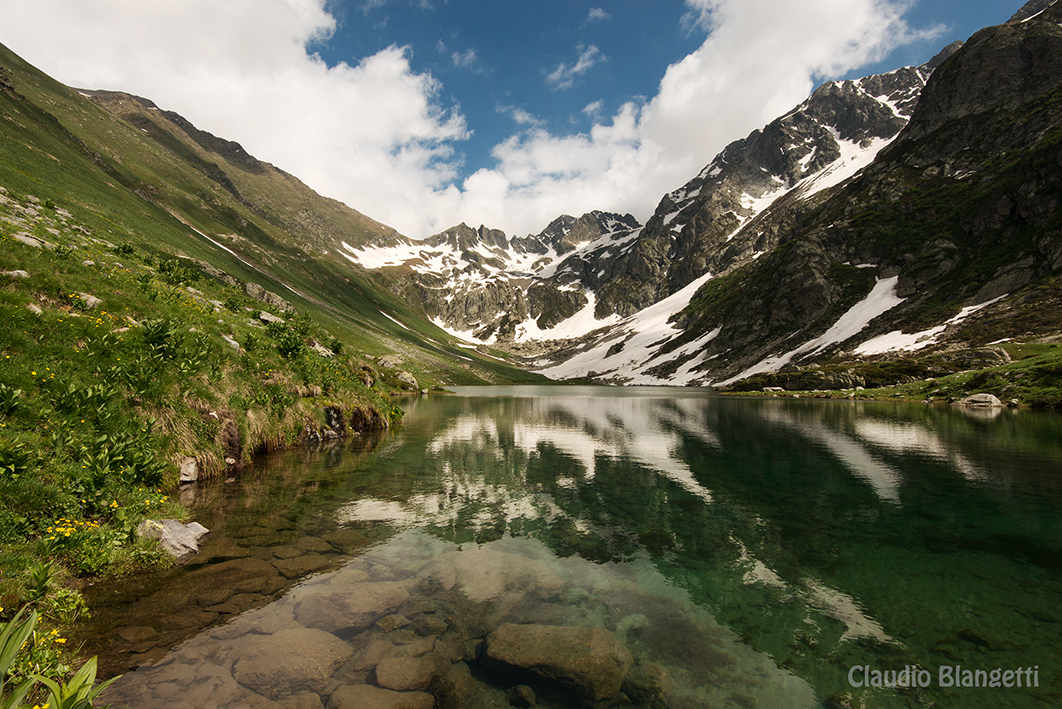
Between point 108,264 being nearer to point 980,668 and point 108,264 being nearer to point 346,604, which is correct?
point 346,604

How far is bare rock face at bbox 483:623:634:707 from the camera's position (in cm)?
686

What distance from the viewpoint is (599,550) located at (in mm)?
12422

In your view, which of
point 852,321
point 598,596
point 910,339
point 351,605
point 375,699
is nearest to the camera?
point 375,699

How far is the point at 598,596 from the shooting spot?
9.80 meters

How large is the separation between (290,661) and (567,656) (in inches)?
182

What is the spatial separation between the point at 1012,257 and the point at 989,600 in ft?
480

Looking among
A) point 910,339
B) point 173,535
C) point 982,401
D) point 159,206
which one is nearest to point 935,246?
point 910,339

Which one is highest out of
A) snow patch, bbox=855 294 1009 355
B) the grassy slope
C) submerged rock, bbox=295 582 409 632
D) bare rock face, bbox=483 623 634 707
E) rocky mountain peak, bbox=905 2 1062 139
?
rocky mountain peak, bbox=905 2 1062 139

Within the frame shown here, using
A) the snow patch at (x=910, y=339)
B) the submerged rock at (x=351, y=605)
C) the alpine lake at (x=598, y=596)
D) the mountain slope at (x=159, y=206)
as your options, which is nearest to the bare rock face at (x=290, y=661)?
the alpine lake at (x=598, y=596)

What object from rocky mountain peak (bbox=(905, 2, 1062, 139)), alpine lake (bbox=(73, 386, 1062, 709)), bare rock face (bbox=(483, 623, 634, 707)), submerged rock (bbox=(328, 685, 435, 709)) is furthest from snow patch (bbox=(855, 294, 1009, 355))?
submerged rock (bbox=(328, 685, 435, 709))

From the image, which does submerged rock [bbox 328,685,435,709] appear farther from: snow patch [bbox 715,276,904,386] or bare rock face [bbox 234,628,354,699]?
snow patch [bbox 715,276,904,386]

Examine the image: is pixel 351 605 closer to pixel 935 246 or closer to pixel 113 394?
pixel 113 394

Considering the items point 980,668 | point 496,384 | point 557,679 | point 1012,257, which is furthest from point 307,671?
point 496,384

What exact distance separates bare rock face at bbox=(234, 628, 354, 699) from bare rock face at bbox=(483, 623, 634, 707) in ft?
8.60
